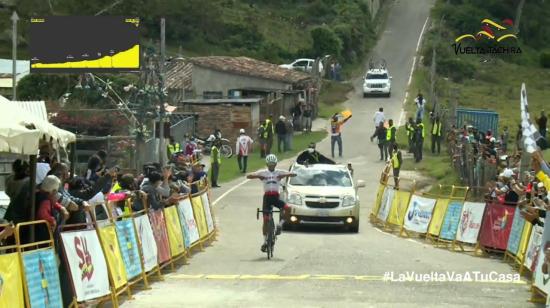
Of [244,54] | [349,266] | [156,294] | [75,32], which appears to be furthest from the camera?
[244,54]

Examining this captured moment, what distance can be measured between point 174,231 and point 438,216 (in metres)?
7.78

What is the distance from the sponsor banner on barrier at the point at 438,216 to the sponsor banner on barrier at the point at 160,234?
8.12 m

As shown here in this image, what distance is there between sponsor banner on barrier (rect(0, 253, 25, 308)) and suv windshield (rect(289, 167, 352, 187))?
54.8 feet

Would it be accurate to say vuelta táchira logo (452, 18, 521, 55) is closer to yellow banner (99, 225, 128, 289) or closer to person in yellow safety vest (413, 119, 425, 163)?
person in yellow safety vest (413, 119, 425, 163)

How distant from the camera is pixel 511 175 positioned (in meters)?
22.5

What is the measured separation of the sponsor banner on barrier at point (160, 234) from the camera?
17.9 meters

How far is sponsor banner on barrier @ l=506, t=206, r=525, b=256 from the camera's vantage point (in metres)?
19.7

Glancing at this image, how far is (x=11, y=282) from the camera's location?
1154cm

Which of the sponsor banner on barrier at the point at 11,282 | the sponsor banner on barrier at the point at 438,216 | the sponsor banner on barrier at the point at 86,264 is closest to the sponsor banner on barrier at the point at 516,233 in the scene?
the sponsor banner on barrier at the point at 438,216

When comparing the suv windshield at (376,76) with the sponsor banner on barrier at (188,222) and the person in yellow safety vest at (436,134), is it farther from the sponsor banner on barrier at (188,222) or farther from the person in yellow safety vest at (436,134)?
the sponsor banner on barrier at (188,222)

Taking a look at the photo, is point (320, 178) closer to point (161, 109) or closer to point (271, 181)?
point (271, 181)

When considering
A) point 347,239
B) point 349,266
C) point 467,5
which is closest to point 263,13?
point 467,5

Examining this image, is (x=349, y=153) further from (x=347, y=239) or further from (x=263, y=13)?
(x=263, y=13)

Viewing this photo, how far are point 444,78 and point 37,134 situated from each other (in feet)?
199
